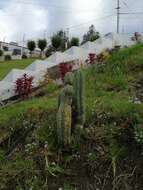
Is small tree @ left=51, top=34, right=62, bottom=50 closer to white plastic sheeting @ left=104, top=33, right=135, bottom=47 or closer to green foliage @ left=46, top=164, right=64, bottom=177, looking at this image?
white plastic sheeting @ left=104, top=33, right=135, bottom=47

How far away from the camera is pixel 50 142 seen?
5578 mm

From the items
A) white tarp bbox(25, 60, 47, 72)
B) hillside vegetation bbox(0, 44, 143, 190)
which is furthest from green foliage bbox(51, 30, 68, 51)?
hillside vegetation bbox(0, 44, 143, 190)

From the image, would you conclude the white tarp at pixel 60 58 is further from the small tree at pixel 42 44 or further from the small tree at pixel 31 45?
the small tree at pixel 31 45

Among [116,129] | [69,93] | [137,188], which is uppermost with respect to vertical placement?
[69,93]

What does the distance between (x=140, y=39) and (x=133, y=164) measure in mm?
8416

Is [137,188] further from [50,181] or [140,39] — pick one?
[140,39]

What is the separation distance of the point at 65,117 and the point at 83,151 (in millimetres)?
414

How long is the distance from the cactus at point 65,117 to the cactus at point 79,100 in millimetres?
63

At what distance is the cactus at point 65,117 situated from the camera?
5262mm

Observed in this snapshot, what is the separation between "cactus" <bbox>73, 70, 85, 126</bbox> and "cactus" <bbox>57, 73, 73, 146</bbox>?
0.06 meters

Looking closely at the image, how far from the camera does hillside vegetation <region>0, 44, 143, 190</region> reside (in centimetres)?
509

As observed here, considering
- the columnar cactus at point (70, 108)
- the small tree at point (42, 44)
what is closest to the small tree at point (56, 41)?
the small tree at point (42, 44)

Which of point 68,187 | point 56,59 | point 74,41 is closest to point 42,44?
point 74,41

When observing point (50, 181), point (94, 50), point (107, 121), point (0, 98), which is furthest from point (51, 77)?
point (50, 181)
